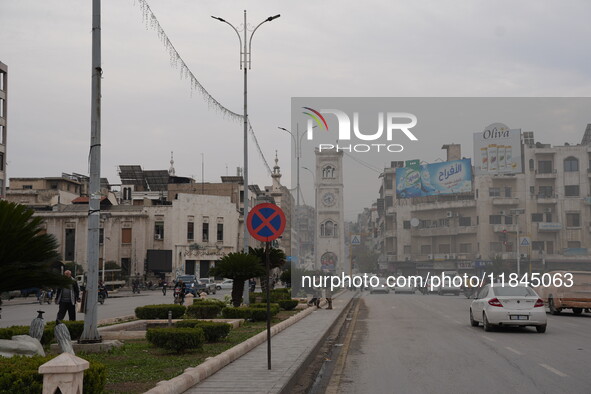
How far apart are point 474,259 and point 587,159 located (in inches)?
725

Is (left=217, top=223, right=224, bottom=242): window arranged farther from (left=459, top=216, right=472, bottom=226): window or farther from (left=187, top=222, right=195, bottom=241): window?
(left=459, top=216, right=472, bottom=226): window

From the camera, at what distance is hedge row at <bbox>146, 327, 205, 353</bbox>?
1291 centimetres

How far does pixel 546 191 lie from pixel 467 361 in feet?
257

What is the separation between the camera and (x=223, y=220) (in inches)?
3474

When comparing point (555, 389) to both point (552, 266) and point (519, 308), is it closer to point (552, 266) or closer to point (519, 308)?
point (519, 308)

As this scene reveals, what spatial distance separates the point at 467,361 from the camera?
1329 cm

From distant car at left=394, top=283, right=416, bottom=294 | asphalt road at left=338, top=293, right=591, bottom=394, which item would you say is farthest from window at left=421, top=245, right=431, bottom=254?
asphalt road at left=338, top=293, right=591, bottom=394

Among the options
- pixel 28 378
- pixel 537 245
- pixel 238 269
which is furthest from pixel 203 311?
pixel 537 245

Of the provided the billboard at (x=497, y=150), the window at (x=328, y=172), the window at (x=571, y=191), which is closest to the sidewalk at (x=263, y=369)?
the billboard at (x=497, y=150)

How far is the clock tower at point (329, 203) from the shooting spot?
11762 cm

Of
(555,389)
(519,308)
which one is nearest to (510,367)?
(555,389)

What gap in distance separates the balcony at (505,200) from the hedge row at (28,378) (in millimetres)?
87201

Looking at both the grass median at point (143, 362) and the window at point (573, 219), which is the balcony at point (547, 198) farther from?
the grass median at point (143, 362)

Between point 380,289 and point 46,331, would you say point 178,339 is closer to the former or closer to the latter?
point 46,331
